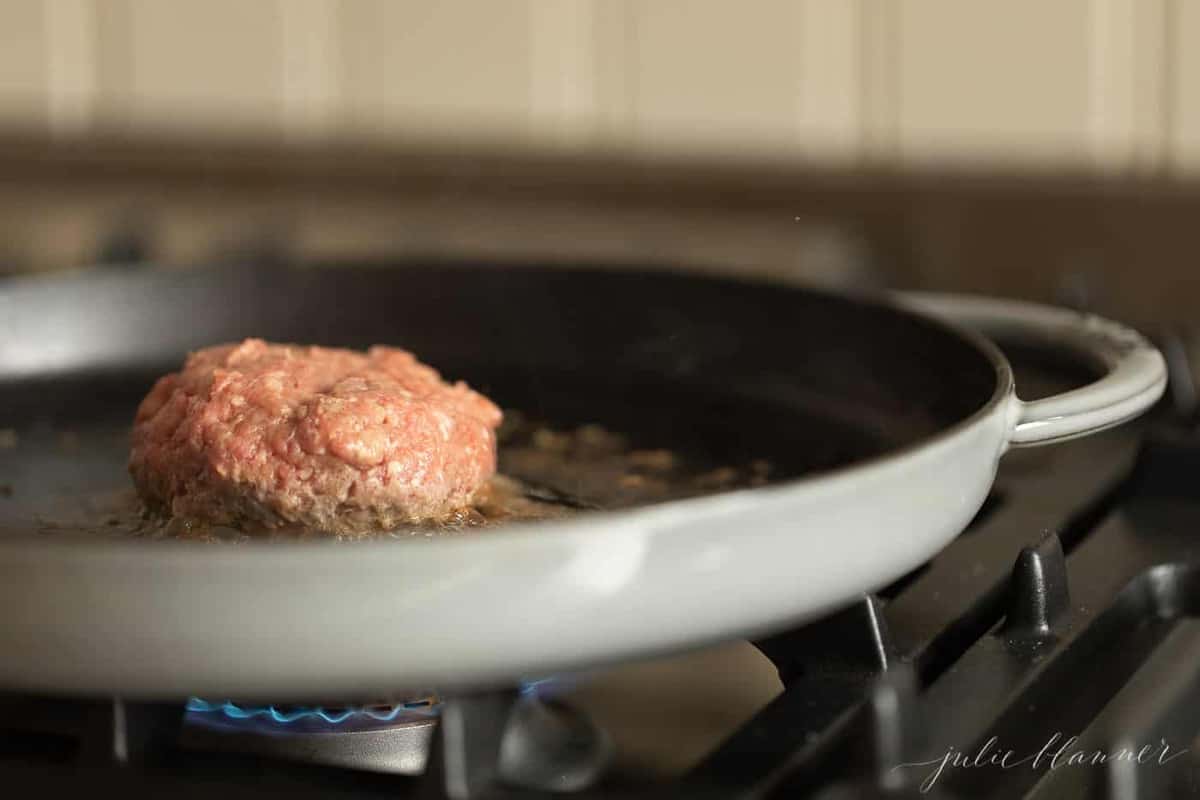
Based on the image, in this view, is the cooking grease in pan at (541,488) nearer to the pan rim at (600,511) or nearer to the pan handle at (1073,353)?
the pan rim at (600,511)

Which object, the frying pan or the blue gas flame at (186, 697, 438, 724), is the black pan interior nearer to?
the frying pan

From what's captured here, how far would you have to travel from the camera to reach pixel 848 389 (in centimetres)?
79

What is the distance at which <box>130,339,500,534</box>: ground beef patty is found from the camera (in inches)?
24.0

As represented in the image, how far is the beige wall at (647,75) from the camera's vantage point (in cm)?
129

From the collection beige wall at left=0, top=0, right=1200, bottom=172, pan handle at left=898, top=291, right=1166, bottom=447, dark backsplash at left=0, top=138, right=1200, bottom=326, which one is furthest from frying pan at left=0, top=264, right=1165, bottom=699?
beige wall at left=0, top=0, right=1200, bottom=172

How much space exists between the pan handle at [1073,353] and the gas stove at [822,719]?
54 millimetres

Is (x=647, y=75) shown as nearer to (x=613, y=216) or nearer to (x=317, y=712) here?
(x=613, y=216)

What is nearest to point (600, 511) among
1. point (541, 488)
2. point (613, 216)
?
point (541, 488)

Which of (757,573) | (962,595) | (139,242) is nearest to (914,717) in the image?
(757,573)

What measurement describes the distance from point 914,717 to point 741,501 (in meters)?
0.08

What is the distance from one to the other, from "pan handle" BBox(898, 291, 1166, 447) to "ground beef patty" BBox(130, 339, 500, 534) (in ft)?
0.74

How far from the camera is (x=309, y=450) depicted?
1.99ft
